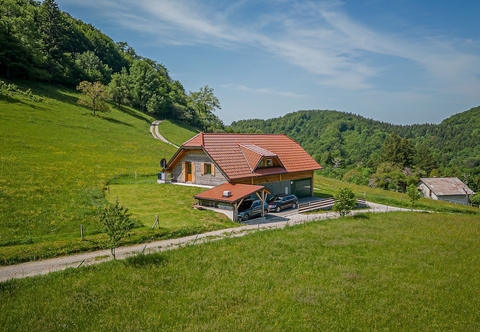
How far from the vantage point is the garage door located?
36.3m

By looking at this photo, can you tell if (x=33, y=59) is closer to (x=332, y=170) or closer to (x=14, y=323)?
(x=14, y=323)

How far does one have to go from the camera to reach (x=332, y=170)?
4678 inches

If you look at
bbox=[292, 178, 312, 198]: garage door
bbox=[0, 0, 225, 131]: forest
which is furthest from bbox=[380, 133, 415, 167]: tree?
bbox=[292, 178, 312, 198]: garage door

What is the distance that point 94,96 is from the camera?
212ft

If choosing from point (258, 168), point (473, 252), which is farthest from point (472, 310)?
point (258, 168)

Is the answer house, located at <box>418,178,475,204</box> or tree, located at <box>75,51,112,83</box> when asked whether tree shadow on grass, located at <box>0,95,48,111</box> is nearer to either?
tree, located at <box>75,51,112,83</box>

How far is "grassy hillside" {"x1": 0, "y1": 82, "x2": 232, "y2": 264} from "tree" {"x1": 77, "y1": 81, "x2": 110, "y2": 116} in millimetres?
2107

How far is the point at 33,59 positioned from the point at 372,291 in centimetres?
7806

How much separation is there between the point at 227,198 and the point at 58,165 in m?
20.5

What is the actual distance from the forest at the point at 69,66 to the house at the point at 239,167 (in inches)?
1733

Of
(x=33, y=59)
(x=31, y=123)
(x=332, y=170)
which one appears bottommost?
(x=332, y=170)

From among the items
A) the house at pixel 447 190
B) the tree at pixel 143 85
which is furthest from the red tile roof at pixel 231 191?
the tree at pixel 143 85

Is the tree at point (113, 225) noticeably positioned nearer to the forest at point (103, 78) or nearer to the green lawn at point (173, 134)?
the green lawn at point (173, 134)

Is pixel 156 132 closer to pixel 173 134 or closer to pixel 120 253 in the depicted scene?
pixel 173 134
